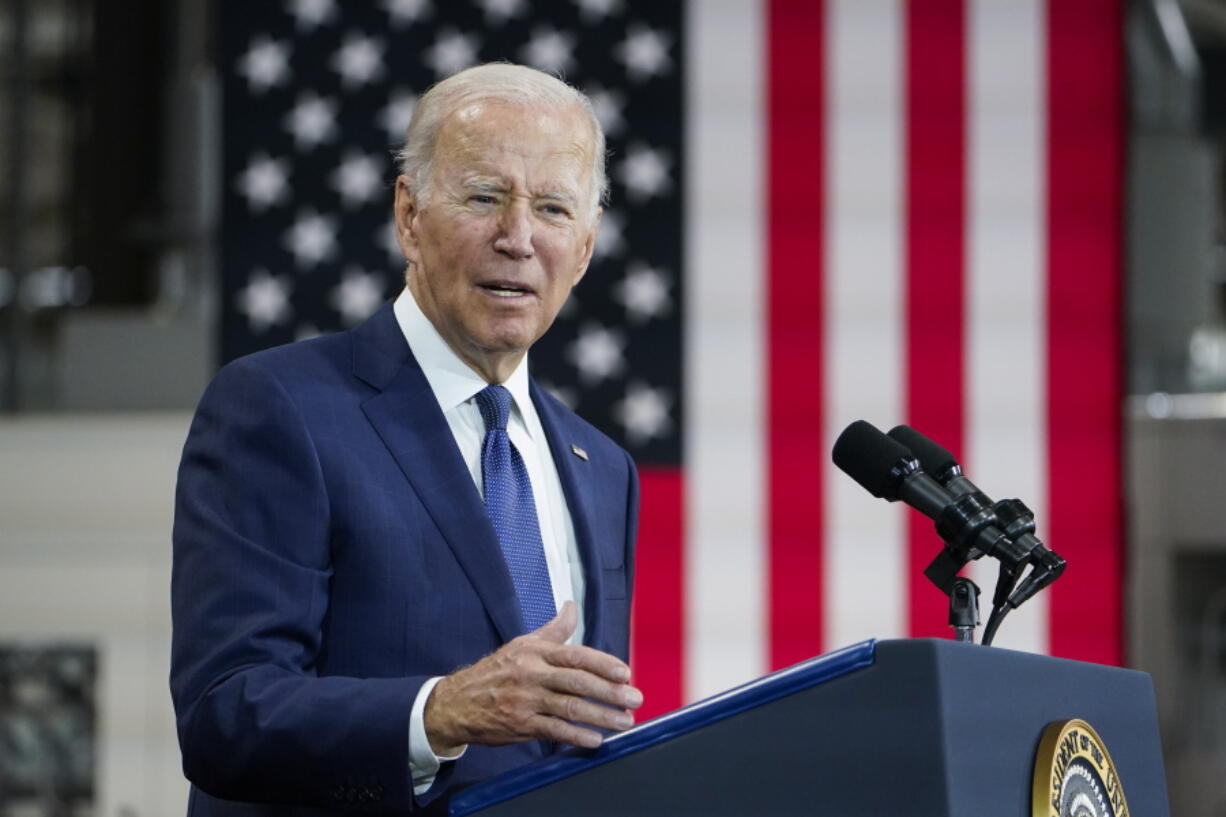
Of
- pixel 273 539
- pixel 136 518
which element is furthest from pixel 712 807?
pixel 136 518

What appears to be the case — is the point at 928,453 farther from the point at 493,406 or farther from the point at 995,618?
the point at 493,406

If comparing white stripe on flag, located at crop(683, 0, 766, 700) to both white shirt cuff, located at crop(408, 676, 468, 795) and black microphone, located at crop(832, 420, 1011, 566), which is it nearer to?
black microphone, located at crop(832, 420, 1011, 566)

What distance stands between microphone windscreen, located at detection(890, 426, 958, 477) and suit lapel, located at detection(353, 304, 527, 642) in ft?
1.24

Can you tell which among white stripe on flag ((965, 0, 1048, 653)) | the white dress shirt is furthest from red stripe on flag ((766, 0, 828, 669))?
the white dress shirt

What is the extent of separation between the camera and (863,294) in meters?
4.67

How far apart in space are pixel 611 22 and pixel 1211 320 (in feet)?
7.60

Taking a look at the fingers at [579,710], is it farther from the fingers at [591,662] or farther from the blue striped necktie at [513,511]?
the blue striped necktie at [513,511]

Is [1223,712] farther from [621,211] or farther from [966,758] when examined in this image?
[966,758]

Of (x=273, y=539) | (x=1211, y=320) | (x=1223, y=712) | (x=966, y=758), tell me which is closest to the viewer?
(x=966, y=758)

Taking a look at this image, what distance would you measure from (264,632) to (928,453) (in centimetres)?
59

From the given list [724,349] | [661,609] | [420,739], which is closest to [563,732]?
[420,739]

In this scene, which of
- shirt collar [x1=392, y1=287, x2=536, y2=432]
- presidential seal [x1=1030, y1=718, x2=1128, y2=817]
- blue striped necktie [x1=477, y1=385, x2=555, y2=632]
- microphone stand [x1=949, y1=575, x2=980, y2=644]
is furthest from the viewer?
shirt collar [x1=392, y1=287, x2=536, y2=432]

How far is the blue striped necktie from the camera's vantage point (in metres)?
1.59

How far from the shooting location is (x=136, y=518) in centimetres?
513
